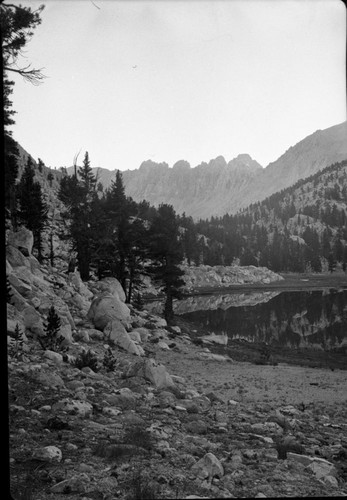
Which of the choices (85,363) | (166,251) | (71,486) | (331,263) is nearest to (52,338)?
(85,363)

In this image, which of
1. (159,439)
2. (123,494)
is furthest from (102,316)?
(123,494)

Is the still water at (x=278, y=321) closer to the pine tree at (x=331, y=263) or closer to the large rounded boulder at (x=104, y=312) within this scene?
the large rounded boulder at (x=104, y=312)

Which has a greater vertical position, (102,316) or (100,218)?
(100,218)

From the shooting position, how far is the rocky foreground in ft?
14.4

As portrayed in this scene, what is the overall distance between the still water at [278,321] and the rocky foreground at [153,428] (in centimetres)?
1552

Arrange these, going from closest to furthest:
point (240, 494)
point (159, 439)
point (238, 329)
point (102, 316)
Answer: point (240, 494)
point (159, 439)
point (102, 316)
point (238, 329)

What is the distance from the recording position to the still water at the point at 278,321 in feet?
100

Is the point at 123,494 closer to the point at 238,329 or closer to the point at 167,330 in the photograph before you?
the point at 167,330

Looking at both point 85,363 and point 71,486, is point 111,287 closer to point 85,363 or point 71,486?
point 85,363

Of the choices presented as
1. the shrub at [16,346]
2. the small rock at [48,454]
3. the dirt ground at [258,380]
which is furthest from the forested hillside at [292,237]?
the small rock at [48,454]

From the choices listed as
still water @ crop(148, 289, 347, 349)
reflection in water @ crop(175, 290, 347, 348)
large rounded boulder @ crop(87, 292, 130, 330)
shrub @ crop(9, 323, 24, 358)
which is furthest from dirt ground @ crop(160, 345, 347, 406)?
reflection in water @ crop(175, 290, 347, 348)

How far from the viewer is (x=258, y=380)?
49.7ft

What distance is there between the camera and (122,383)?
969 centimetres

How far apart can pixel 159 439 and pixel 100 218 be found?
25.5 meters
